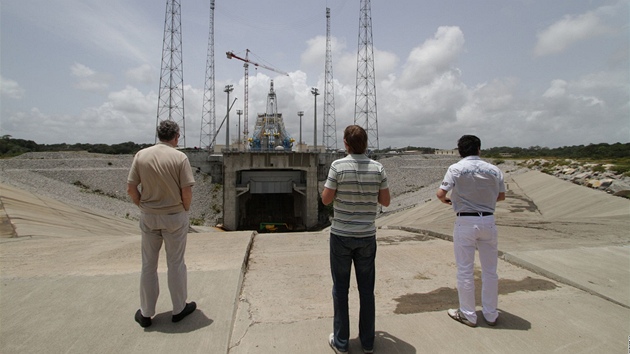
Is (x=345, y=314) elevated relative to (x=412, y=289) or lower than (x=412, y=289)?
elevated

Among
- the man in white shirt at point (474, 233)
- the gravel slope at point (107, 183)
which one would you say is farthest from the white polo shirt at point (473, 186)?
the gravel slope at point (107, 183)

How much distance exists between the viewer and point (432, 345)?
288 cm

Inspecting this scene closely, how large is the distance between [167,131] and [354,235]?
2078mm

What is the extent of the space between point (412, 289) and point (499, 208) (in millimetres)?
11946

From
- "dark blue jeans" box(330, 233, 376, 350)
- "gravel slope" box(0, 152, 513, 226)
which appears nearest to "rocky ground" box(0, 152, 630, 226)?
"gravel slope" box(0, 152, 513, 226)

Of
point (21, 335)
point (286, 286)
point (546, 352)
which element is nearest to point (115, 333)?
point (21, 335)

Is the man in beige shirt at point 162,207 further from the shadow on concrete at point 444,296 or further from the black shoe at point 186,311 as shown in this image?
the shadow on concrete at point 444,296

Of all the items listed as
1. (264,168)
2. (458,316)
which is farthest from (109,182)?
(458,316)

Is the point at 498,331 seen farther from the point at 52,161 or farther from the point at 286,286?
the point at 52,161

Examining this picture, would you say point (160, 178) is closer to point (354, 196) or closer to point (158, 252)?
point (158, 252)

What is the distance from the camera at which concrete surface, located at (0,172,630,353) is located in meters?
2.89

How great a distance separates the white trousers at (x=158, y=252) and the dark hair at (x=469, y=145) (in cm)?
301

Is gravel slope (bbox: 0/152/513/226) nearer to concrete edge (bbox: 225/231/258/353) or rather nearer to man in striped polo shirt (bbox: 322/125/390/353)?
concrete edge (bbox: 225/231/258/353)

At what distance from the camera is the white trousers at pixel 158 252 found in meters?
3.06
